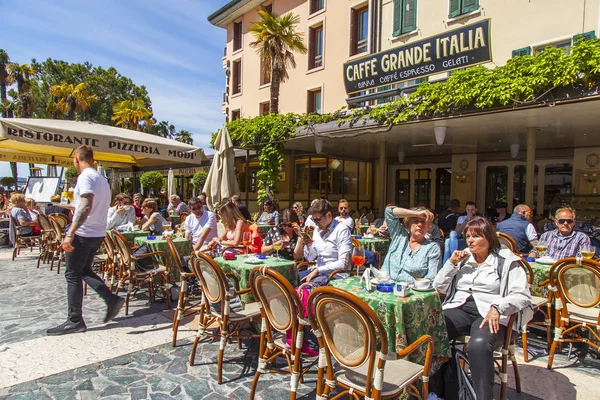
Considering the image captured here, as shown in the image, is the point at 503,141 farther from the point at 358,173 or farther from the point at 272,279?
the point at 272,279

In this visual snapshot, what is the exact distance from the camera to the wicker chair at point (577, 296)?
3.36 metres

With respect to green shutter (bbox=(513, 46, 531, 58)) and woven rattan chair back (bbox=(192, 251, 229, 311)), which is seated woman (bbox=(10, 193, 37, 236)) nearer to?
woven rattan chair back (bbox=(192, 251, 229, 311))

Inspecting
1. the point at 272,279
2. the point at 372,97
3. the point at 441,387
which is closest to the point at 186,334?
the point at 272,279

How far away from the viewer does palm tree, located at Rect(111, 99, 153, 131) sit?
34.8m

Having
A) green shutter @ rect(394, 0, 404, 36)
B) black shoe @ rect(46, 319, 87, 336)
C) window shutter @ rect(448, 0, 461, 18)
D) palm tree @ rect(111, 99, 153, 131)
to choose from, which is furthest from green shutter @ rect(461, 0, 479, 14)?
palm tree @ rect(111, 99, 153, 131)

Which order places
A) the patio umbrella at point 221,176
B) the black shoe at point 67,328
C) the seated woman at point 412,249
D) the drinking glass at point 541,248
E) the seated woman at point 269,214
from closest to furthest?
the seated woman at point 412,249 → the black shoe at point 67,328 → the drinking glass at point 541,248 → the seated woman at point 269,214 → the patio umbrella at point 221,176

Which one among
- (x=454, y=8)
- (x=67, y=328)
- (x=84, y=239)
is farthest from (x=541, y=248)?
(x=454, y=8)

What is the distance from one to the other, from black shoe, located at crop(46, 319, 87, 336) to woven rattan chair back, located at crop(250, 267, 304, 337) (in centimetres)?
255

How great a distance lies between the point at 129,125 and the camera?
36156 millimetres

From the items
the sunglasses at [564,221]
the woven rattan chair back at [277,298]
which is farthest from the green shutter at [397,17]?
the woven rattan chair back at [277,298]

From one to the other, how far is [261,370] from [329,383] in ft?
2.32

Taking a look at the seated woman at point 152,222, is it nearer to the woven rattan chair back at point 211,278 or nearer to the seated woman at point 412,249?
the woven rattan chair back at point 211,278

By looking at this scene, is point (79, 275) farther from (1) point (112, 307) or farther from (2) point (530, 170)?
(2) point (530, 170)

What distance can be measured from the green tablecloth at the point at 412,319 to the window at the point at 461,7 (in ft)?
39.8
